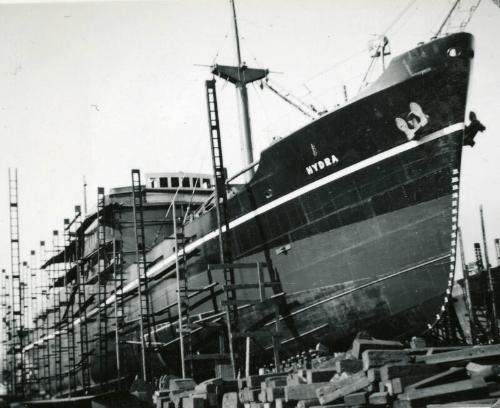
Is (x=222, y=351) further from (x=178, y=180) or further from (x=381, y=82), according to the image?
(x=178, y=180)

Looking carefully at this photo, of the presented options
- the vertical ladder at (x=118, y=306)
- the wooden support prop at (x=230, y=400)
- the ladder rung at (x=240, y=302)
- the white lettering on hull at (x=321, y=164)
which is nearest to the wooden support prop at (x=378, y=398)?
the wooden support prop at (x=230, y=400)

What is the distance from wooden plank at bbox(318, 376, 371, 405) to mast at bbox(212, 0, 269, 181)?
946 centimetres

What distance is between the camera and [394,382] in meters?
5.39

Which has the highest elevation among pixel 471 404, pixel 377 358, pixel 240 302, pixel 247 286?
pixel 247 286

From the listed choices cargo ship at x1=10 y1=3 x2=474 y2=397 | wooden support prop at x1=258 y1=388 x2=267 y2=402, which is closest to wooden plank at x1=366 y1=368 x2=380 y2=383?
wooden support prop at x1=258 y1=388 x2=267 y2=402

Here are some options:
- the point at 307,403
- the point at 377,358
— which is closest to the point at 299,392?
the point at 307,403

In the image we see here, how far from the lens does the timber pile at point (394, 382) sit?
5121 mm

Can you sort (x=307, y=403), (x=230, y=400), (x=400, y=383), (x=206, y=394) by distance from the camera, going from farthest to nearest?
(x=206, y=394), (x=230, y=400), (x=307, y=403), (x=400, y=383)

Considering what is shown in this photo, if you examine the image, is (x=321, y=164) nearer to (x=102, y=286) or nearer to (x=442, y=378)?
(x=442, y=378)

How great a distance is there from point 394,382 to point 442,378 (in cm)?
44

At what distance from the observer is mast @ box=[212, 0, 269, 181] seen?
15031mm

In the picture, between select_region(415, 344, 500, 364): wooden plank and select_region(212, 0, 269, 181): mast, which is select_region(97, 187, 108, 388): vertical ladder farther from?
select_region(415, 344, 500, 364): wooden plank

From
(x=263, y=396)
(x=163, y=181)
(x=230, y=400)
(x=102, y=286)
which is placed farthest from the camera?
(x=163, y=181)

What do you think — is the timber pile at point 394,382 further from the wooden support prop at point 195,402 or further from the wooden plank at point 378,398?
the wooden support prop at point 195,402
